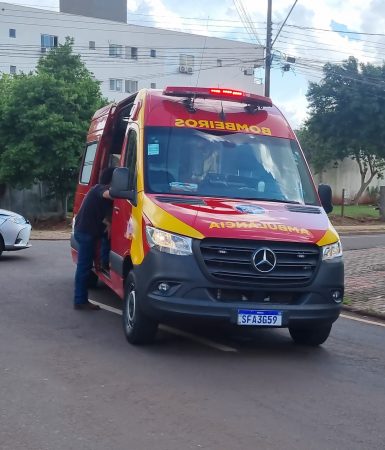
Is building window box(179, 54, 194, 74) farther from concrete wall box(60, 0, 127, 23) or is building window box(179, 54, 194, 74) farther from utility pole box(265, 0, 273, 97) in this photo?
utility pole box(265, 0, 273, 97)

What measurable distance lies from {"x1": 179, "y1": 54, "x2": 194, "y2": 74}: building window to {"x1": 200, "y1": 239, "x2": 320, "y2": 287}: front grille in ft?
185

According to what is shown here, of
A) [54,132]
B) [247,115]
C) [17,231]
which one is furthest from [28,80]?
[247,115]

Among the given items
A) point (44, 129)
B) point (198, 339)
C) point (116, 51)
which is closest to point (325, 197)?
point (198, 339)

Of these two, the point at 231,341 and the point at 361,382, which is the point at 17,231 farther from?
the point at 361,382

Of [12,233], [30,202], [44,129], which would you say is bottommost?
[30,202]

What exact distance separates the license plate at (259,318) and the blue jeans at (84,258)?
3185 millimetres

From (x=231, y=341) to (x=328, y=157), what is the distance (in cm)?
3720

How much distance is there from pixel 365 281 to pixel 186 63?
5134cm

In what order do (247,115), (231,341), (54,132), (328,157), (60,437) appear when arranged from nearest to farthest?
(60,437), (231,341), (247,115), (54,132), (328,157)

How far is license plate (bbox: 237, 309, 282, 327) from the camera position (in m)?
7.35

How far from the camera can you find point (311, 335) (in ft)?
27.2

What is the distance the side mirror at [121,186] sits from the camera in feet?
27.1

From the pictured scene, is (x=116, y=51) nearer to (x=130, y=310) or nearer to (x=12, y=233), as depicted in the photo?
(x=12, y=233)

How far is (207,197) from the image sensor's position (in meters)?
8.16
